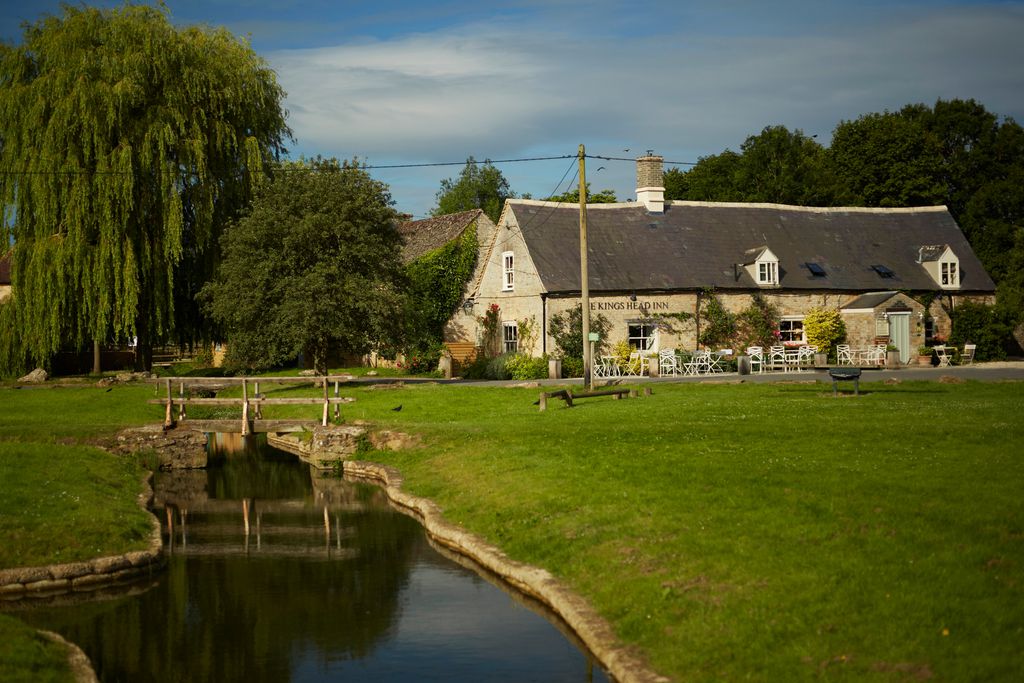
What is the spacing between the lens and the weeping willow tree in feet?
124

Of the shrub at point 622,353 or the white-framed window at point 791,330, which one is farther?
the white-framed window at point 791,330

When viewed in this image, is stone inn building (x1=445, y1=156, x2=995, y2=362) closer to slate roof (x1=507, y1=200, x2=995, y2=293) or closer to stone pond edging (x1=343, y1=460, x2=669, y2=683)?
slate roof (x1=507, y1=200, x2=995, y2=293)

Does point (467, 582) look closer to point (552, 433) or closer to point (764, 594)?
point (764, 594)

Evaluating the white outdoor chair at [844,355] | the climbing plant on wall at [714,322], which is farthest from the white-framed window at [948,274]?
the climbing plant on wall at [714,322]

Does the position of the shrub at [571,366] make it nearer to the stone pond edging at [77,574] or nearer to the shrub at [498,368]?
the shrub at [498,368]

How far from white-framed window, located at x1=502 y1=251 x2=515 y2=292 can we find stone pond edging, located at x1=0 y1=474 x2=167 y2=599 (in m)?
28.5

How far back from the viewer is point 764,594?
10.7 metres

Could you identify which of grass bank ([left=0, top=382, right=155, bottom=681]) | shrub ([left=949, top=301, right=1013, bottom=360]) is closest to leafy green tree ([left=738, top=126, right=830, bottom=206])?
shrub ([left=949, top=301, right=1013, bottom=360])

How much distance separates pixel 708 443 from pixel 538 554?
5211mm

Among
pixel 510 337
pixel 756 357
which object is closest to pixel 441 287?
pixel 510 337

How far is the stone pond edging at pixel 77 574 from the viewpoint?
14.5 metres

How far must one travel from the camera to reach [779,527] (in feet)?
40.4

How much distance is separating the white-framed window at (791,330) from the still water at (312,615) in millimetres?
27588

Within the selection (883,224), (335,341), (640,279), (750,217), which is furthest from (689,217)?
(335,341)
